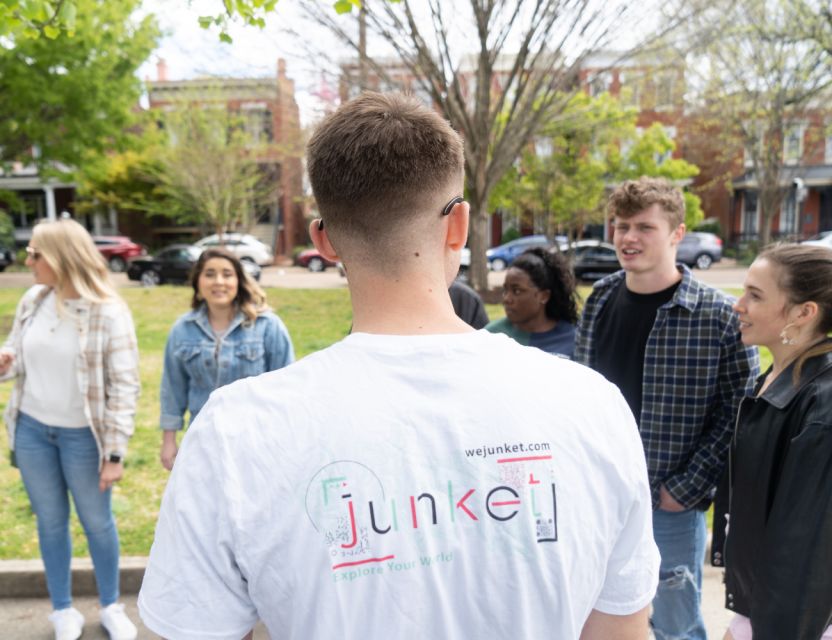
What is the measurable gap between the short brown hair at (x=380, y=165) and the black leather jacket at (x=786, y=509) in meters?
1.45

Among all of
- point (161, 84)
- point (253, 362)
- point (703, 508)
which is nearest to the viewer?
point (703, 508)

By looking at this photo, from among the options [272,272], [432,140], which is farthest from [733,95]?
[432,140]

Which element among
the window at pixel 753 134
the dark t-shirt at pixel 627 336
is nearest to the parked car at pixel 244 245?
the window at pixel 753 134

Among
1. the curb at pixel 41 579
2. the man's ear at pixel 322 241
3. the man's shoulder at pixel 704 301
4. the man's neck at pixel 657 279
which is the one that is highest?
the man's ear at pixel 322 241

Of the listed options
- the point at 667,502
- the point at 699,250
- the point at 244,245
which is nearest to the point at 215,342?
the point at 667,502

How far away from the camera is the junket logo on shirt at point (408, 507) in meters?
1.08

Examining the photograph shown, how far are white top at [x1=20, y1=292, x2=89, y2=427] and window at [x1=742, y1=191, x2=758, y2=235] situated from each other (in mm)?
38172

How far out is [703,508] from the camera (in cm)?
287

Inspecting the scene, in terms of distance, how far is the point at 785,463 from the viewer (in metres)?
2.06

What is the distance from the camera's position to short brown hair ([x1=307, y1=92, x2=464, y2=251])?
1.19 metres

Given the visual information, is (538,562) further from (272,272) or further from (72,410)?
(272,272)

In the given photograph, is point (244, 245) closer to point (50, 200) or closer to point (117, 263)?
point (117, 263)

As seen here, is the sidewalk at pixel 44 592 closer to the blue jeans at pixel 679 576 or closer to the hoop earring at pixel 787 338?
the blue jeans at pixel 679 576

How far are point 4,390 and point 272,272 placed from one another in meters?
21.3
